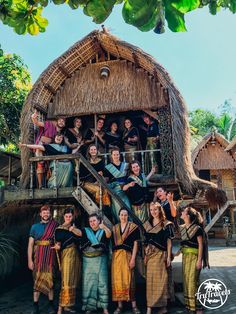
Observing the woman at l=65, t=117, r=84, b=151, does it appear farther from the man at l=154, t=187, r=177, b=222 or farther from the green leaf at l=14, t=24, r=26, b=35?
the green leaf at l=14, t=24, r=26, b=35

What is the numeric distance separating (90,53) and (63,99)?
4.69 ft

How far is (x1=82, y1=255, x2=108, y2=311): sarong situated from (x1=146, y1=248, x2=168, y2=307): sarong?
2.32 ft

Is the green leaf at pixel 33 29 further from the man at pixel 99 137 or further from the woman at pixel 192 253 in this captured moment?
the man at pixel 99 137

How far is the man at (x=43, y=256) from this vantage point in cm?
552

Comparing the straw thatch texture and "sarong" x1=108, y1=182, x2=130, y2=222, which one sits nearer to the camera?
"sarong" x1=108, y1=182, x2=130, y2=222

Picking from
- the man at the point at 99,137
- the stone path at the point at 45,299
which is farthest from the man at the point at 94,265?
the man at the point at 99,137

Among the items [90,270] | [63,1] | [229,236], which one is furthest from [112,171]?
[229,236]

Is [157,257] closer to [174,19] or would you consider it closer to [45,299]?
[45,299]

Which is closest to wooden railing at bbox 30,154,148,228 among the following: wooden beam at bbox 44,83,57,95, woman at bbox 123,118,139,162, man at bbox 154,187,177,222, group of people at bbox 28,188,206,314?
group of people at bbox 28,188,206,314

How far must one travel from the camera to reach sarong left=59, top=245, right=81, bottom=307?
5.31m

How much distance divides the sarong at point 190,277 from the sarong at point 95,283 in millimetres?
1286

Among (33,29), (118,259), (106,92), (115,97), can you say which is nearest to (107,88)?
(106,92)

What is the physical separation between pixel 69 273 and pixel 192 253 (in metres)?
2.06

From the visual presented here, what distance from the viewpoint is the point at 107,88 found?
28.0 feet
